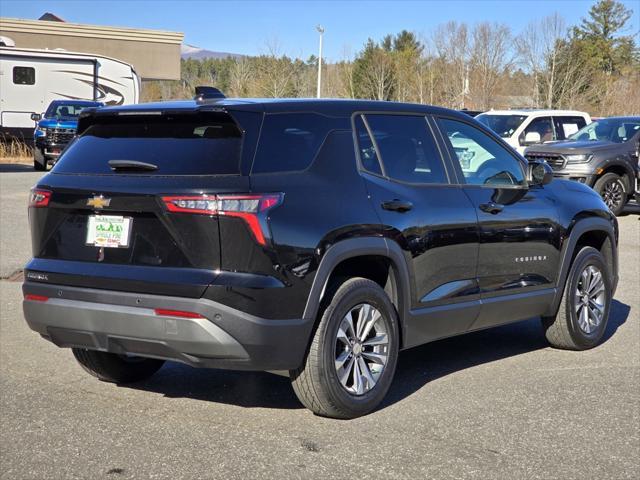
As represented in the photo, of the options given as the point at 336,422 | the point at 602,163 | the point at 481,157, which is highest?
the point at 481,157

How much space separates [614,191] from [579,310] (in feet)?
34.6

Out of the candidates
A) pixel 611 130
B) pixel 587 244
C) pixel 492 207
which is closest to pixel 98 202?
pixel 492 207

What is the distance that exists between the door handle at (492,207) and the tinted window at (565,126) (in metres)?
14.6

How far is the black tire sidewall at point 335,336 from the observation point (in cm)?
503

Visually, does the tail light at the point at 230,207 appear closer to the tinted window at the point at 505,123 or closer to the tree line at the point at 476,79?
the tinted window at the point at 505,123

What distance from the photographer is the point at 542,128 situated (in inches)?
794

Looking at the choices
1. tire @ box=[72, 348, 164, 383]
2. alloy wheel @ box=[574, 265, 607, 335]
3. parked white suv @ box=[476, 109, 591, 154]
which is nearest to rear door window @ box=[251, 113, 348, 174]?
tire @ box=[72, 348, 164, 383]

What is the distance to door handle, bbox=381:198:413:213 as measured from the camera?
214 inches

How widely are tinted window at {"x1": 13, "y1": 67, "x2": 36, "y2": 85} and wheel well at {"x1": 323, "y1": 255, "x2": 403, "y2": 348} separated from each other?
89.9 feet

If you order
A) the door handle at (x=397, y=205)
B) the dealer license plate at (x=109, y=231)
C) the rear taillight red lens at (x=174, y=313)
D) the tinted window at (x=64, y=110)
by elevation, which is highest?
the tinted window at (x=64, y=110)

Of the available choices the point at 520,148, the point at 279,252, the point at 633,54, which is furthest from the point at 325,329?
the point at 633,54

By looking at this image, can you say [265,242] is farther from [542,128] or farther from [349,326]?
[542,128]

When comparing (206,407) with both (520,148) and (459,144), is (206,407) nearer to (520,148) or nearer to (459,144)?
(459,144)

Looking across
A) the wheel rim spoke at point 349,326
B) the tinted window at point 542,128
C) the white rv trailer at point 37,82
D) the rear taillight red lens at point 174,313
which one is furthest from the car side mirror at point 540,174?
the white rv trailer at point 37,82
